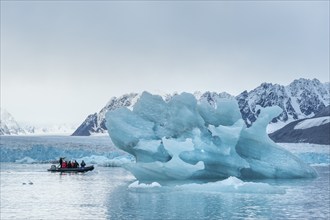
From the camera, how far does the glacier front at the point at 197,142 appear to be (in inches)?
1277

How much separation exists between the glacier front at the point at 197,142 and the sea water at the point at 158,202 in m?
2.34

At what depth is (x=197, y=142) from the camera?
1313 inches

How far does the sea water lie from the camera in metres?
19.8

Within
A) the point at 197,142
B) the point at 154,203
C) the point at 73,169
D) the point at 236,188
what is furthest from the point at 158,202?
the point at 73,169

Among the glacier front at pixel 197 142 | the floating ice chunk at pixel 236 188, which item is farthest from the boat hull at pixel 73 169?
the floating ice chunk at pixel 236 188

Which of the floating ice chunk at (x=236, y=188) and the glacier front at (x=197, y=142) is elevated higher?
the glacier front at (x=197, y=142)

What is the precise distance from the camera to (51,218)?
62.7 feet

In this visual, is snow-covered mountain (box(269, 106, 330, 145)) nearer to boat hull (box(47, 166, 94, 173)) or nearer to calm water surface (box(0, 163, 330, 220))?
boat hull (box(47, 166, 94, 173))

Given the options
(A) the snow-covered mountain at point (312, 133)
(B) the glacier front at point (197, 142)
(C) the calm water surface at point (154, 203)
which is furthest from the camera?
(A) the snow-covered mountain at point (312, 133)

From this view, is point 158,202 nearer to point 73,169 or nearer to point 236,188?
point 236,188

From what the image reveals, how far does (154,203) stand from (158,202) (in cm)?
40

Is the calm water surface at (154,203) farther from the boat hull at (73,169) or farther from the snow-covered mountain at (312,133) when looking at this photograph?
the snow-covered mountain at (312,133)

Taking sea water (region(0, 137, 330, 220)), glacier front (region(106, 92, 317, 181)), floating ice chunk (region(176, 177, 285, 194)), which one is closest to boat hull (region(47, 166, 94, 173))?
glacier front (region(106, 92, 317, 181))

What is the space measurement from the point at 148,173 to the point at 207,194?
7774mm
